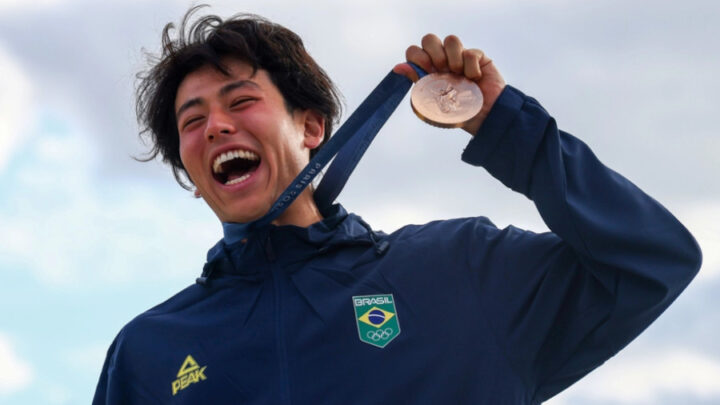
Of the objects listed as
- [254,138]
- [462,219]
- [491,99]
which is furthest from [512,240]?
[254,138]

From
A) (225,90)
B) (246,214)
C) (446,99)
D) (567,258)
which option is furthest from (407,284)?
(225,90)

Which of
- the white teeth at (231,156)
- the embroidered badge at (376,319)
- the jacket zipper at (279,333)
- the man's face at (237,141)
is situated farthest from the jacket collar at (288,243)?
the white teeth at (231,156)

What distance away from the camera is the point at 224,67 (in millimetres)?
7004

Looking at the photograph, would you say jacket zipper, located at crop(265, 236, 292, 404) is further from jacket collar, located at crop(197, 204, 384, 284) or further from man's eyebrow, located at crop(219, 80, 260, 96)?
man's eyebrow, located at crop(219, 80, 260, 96)

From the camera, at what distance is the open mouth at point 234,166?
6641mm

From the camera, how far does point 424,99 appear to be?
17.8 ft

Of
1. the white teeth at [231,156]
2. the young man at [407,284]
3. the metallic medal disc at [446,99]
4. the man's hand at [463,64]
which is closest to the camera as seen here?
the young man at [407,284]

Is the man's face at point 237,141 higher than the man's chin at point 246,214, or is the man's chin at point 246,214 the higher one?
the man's face at point 237,141

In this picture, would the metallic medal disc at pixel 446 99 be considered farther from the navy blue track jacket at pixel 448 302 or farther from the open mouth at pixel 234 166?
the open mouth at pixel 234 166

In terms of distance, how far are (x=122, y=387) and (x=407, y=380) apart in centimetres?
191

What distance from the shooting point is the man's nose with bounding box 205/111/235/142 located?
260 inches

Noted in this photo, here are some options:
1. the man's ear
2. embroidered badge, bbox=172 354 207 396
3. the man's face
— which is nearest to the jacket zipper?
the man's face

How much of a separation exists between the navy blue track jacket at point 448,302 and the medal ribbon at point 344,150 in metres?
0.22

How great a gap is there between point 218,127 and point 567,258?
2475 mm
